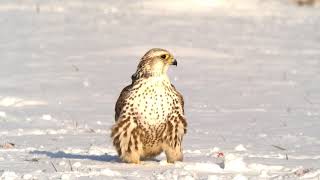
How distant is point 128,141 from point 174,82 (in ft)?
24.4

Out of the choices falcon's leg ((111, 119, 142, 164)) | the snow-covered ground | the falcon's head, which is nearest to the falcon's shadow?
the snow-covered ground

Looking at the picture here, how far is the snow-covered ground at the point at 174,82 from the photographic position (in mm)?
7660

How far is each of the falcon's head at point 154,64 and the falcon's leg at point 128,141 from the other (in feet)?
1.30

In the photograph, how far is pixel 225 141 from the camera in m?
9.76

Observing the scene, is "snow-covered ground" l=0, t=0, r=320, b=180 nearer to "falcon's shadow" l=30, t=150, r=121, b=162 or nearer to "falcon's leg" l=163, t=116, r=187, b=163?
"falcon's shadow" l=30, t=150, r=121, b=162

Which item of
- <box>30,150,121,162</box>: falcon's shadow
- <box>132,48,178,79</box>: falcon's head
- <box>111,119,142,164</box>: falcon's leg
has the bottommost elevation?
<box>30,150,121,162</box>: falcon's shadow

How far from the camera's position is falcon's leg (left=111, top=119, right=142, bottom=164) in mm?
7613

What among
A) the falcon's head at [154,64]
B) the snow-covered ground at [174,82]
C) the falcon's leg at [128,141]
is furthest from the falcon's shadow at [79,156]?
the falcon's head at [154,64]

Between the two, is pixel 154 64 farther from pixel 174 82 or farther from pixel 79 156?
pixel 174 82

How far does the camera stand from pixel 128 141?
7.68 m

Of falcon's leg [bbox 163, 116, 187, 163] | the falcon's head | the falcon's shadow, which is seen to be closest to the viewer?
the falcon's head

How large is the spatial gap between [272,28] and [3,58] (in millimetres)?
6975

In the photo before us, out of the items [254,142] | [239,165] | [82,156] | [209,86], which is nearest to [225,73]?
[209,86]

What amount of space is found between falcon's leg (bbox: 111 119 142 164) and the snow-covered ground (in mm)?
95
